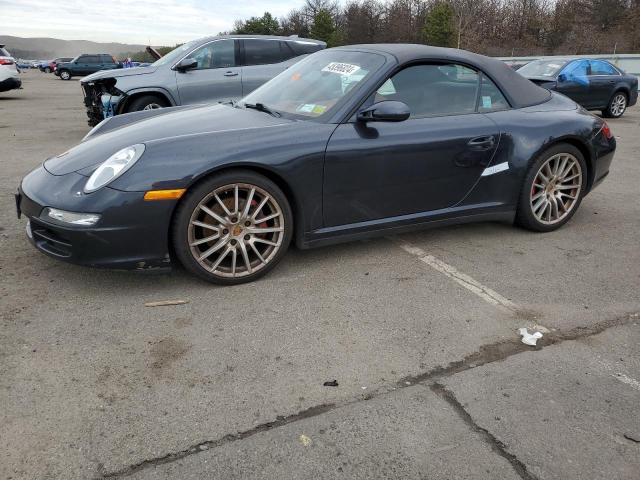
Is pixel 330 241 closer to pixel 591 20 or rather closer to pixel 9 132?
pixel 9 132

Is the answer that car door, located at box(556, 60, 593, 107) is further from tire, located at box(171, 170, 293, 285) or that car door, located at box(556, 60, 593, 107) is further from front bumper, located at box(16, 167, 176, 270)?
front bumper, located at box(16, 167, 176, 270)

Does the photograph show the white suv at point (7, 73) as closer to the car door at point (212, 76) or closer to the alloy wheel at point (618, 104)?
the car door at point (212, 76)

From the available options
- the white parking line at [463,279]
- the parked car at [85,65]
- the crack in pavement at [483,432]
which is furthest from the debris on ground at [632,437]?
the parked car at [85,65]

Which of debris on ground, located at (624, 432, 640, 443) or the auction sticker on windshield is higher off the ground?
the auction sticker on windshield

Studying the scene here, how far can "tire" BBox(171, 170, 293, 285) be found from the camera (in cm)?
308

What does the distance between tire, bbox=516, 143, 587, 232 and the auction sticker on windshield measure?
5.12 feet

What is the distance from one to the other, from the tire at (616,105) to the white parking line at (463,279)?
11104 mm

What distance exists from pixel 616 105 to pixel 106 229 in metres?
13.3

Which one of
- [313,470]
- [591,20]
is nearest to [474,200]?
[313,470]

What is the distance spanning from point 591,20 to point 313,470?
173ft

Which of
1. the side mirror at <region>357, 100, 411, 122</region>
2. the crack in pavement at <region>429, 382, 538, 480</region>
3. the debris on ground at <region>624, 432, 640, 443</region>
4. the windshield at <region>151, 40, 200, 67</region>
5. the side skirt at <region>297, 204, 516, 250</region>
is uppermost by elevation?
the windshield at <region>151, 40, 200, 67</region>

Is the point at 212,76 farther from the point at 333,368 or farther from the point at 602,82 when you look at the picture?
the point at 602,82

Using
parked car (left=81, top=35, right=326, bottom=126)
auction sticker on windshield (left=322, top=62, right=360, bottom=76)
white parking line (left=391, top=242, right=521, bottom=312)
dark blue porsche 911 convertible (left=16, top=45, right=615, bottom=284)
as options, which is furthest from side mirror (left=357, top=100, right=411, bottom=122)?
parked car (left=81, top=35, right=326, bottom=126)

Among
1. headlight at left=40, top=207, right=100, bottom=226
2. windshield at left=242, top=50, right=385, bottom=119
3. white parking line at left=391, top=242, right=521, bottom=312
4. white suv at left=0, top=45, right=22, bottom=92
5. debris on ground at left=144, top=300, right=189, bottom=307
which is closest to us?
headlight at left=40, top=207, right=100, bottom=226
